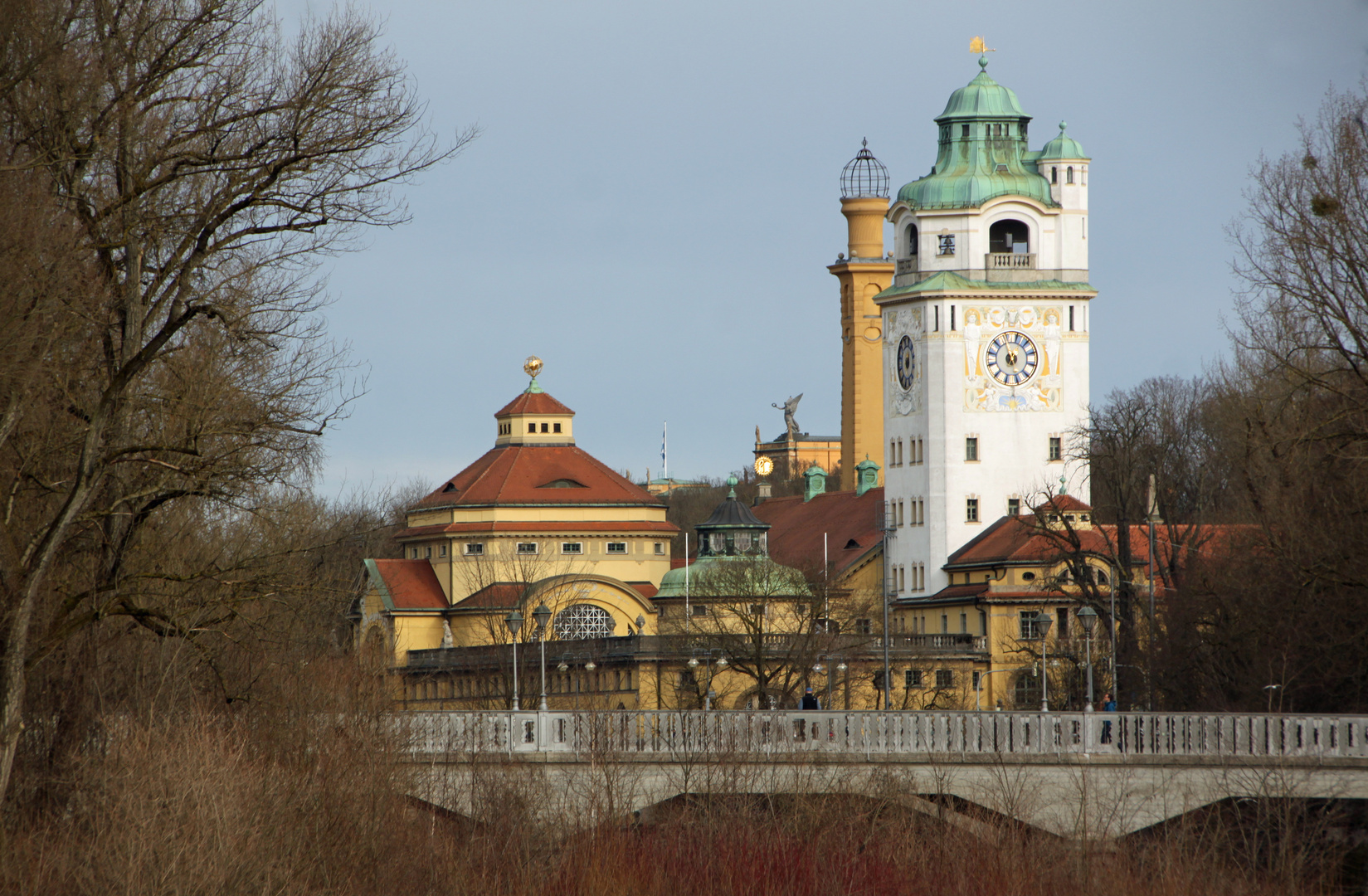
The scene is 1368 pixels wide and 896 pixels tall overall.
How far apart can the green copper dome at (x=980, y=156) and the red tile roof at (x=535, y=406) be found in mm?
17966

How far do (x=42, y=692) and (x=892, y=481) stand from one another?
2716 inches

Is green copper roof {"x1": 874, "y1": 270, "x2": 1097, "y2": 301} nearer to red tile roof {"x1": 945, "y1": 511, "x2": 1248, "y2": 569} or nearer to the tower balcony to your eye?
the tower balcony

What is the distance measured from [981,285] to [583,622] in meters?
23.6

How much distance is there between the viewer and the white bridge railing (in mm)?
38156

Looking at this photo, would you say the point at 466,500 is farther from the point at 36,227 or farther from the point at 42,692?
the point at 36,227

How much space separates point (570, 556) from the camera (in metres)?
93.1

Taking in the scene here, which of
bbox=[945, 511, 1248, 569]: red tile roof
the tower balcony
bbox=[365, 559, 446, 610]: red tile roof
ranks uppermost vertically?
the tower balcony

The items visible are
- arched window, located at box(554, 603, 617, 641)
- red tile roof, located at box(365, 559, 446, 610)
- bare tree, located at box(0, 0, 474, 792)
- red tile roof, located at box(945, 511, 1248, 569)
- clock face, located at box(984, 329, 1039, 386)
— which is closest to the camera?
bare tree, located at box(0, 0, 474, 792)

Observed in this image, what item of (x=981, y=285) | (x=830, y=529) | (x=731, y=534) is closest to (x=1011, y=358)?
(x=981, y=285)

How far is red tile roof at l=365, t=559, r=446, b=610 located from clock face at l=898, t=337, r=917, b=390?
2249 cm

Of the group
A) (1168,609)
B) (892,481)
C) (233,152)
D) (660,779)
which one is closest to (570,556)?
(892,481)

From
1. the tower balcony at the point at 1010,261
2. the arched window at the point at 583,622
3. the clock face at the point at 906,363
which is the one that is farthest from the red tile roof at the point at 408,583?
the tower balcony at the point at 1010,261

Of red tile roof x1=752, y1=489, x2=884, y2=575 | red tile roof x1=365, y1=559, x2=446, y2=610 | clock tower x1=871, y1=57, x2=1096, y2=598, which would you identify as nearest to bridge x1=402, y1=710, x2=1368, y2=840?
red tile roof x1=365, y1=559, x2=446, y2=610

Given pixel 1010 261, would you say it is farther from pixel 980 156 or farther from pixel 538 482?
pixel 538 482
